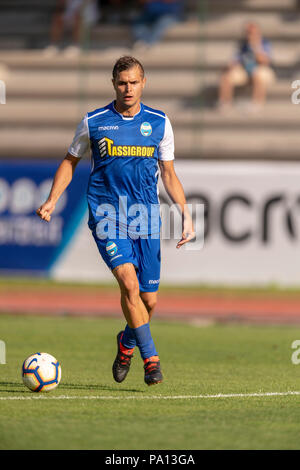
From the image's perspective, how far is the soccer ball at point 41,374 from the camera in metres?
7.94

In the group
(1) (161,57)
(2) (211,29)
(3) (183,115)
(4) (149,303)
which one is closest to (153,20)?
(1) (161,57)

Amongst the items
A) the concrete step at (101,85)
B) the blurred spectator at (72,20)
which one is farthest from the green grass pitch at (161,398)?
the blurred spectator at (72,20)

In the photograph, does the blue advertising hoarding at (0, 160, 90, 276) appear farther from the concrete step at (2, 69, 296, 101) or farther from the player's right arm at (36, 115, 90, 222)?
the player's right arm at (36, 115, 90, 222)

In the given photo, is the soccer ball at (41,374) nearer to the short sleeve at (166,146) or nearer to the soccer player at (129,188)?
the soccer player at (129,188)

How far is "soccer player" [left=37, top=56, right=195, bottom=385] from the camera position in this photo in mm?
8180

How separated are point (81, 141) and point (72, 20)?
49.2 ft

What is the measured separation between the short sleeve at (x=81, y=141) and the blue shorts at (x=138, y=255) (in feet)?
2.26

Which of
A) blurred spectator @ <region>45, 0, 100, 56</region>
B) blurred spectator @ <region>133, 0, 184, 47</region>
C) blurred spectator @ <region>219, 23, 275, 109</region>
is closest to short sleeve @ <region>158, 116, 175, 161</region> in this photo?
blurred spectator @ <region>219, 23, 275, 109</region>

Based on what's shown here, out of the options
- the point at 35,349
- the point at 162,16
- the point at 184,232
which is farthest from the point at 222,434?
the point at 162,16

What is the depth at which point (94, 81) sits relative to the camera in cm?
2202

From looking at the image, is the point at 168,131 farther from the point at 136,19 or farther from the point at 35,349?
the point at 136,19

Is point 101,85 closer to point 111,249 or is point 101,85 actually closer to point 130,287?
point 111,249

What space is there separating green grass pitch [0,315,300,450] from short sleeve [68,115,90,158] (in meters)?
1.99

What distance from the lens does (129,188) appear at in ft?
27.3
